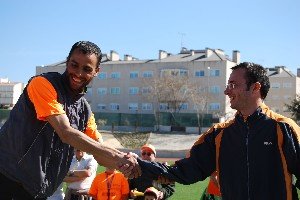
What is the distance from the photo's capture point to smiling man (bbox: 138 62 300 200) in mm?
3691

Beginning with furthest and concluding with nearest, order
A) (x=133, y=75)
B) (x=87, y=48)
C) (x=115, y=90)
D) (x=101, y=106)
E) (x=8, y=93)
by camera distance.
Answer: (x=8, y=93), (x=101, y=106), (x=115, y=90), (x=133, y=75), (x=87, y=48)

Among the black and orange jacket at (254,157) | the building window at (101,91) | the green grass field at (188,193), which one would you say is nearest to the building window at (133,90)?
the building window at (101,91)

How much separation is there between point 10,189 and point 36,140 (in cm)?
46

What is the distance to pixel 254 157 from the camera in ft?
12.4

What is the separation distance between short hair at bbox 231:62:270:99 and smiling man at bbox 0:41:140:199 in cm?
134

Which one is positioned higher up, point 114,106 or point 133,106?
point 133,106

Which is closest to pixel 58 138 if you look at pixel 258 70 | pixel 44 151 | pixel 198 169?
pixel 44 151

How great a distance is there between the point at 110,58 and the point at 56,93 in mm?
79197

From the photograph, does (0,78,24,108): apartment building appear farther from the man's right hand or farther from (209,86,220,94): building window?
the man's right hand

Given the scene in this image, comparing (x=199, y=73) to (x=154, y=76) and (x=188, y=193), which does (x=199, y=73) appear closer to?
(x=154, y=76)

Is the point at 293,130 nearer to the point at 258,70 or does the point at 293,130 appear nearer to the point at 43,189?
the point at 258,70

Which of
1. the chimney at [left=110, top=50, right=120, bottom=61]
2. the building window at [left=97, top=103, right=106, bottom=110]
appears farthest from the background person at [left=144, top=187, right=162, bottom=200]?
the chimney at [left=110, top=50, right=120, bottom=61]

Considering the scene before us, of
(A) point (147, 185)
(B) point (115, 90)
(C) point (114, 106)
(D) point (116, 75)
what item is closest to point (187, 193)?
(A) point (147, 185)

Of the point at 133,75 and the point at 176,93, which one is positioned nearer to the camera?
the point at 176,93
